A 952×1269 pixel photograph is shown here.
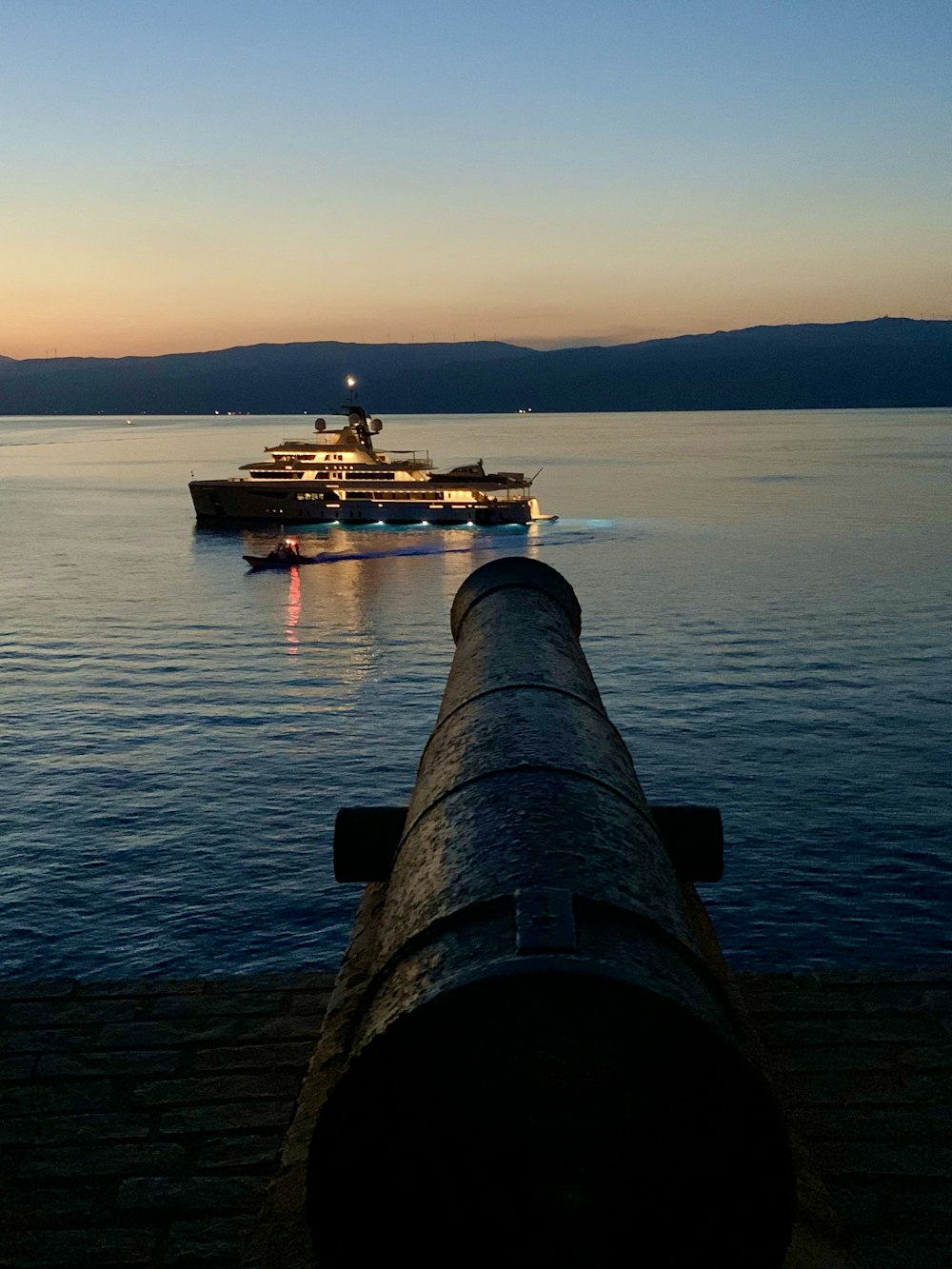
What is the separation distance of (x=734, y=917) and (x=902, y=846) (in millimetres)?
4658

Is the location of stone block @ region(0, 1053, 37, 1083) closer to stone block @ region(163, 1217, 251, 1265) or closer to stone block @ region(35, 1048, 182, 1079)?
stone block @ region(35, 1048, 182, 1079)

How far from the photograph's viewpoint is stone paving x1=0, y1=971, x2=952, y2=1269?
5.64m

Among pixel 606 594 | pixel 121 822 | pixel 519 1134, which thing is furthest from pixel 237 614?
pixel 519 1134

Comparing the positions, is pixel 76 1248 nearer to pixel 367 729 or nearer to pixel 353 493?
pixel 367 729

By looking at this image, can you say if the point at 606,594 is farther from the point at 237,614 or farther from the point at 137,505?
the point at 137,505

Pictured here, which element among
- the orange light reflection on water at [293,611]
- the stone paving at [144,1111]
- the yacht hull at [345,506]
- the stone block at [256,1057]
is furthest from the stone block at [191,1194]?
the yacht hull at [345,506]

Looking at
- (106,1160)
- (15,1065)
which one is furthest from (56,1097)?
(106,1160)

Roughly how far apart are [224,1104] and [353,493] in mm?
80854

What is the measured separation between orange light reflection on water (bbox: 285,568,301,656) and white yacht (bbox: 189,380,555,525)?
21.5 m

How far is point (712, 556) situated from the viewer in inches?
2591

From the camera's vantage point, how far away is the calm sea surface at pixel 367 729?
18156 mm

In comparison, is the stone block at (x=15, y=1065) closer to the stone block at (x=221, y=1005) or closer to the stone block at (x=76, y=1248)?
the stone block at (x=221, y=1005)

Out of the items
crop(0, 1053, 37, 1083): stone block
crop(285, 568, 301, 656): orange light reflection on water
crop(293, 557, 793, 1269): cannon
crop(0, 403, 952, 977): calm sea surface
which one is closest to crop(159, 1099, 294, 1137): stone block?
crop(0, 1053, 37, 1083): stone block

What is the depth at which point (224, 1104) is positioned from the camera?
6883mm
